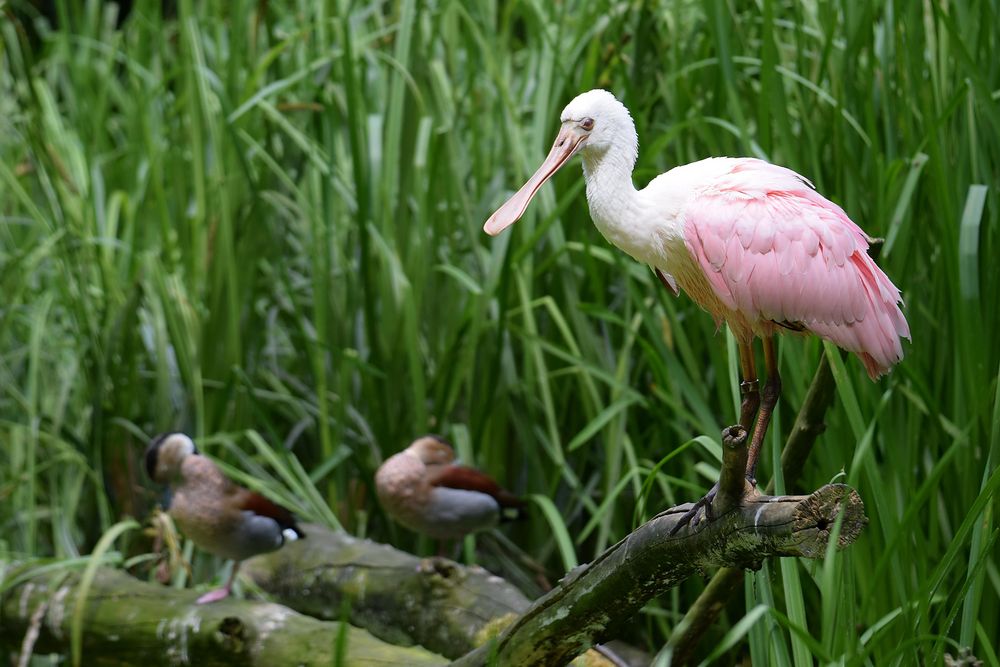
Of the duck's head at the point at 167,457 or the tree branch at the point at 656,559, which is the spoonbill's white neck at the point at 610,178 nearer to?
the tree branch at the point at 656,559

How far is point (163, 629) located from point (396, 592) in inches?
18.5

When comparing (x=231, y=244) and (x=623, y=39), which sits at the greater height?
(x=623, y=39)

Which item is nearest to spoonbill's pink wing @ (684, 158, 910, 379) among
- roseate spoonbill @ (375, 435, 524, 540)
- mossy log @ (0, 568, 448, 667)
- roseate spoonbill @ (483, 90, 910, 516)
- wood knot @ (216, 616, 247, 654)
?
roseate spoonbill @ (483, 90, 910, 516)

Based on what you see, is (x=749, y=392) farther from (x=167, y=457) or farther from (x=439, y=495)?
(x=167, y=457)

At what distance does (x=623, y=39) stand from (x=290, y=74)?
105cm

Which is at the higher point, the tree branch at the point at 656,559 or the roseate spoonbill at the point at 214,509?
the tree branch at the point at 656,559

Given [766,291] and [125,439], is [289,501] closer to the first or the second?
[125,439]

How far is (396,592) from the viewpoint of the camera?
2.43 metres

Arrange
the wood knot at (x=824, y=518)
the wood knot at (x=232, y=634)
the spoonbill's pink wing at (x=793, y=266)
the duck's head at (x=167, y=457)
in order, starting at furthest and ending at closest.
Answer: the duck's head at (x=167, y=457)
the wood knot at (x=232, y=634)
the spoonbill's pink wing at (x=793, y=266)
the wood knot at (x=824, y=518)

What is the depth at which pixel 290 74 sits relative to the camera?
11.1 ft

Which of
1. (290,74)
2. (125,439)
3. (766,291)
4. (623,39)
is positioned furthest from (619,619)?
(290,74)

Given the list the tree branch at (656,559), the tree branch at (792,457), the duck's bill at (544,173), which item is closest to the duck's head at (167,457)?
the tree branch at (656,559)

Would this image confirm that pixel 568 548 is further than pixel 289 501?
No

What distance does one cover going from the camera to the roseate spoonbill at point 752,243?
159 cm
